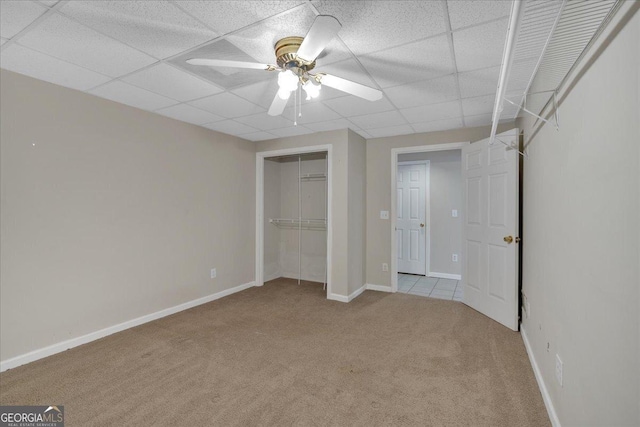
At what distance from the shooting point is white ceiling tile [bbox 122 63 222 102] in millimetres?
2254

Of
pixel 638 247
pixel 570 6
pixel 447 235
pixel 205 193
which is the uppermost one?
pixel 570 6

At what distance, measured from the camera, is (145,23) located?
5.44 ft

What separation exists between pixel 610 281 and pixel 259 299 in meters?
3.60

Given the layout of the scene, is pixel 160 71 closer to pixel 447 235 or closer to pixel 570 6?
pixel 570 6

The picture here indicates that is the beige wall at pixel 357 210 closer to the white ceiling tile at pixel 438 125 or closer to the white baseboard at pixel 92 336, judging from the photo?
the white ceiling tile at pixel 438 125

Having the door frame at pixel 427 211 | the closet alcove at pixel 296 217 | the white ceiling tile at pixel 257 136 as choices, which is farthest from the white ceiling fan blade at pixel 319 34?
the door frame at pixel 427 211

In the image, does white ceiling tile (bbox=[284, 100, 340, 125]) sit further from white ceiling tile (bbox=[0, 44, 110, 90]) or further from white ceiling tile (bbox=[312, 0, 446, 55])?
white ceiling tile (bbox=[0, 44, 110, 90])

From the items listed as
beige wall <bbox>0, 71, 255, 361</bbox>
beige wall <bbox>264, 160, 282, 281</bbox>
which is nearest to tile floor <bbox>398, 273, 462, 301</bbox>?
beige wall <bbox>264, 160, 282, 281</bbox>

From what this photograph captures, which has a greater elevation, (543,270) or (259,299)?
(543,270)

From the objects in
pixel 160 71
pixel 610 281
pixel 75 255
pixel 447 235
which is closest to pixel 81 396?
pixel 75 255

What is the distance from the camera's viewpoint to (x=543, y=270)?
6.75ft

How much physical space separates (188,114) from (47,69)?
121 centimetres

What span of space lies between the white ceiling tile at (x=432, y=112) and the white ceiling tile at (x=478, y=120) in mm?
245

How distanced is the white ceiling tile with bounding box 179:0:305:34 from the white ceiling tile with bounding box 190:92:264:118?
3.55 feet
